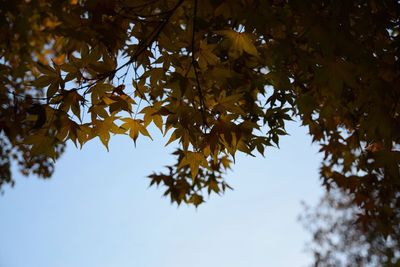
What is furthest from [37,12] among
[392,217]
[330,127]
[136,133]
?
[392,217]

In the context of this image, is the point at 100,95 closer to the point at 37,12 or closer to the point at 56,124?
the point at 56,124

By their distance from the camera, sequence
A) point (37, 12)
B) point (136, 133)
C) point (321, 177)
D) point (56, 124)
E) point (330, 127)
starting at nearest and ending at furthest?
1. point (37, 12)
2. point (56, 124)
3. point (136, 133)
4. point (330, 127)
5. point (321, 177)

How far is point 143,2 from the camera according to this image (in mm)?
1915

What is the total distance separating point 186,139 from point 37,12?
36.2 inches

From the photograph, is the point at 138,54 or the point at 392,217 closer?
the point at 138,54

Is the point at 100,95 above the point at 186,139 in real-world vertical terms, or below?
above

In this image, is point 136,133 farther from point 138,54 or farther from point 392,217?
point 392,217

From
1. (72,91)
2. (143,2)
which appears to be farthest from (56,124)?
(143,2)

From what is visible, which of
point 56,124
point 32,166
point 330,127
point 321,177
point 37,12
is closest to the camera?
point 37,12

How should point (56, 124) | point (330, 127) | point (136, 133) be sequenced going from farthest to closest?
point (330, 127)
point (136, 133)
point (56, 124)

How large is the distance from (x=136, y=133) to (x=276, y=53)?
902 mm

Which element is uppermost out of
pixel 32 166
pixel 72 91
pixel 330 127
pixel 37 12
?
pixel 32 166

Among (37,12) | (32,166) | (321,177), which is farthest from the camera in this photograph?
(32,166)

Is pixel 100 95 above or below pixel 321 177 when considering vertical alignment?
below
